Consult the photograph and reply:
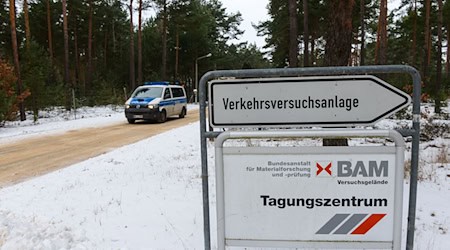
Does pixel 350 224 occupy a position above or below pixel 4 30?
below

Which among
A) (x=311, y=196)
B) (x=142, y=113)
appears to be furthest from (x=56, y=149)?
(x=311, y=196)

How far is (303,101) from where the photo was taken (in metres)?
2.47

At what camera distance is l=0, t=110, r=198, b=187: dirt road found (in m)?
7.54

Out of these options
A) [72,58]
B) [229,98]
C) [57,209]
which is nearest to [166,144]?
[57,209]

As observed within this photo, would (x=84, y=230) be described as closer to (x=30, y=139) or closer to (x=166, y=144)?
(x=166, y=144)

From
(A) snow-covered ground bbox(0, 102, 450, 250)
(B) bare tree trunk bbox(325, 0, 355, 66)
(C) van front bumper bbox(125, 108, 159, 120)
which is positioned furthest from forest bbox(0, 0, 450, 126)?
(C) van front bumper bbox(125, 108, 159, 120)

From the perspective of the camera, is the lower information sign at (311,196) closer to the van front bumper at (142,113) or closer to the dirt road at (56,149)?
the dirt road at (56,149)

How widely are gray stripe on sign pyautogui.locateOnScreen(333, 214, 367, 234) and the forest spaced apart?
3.27 metres

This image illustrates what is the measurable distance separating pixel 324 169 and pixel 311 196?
22 cm

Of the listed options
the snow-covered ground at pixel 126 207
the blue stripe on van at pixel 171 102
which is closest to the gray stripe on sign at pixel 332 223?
the snow-covered ground at pixel 126 207

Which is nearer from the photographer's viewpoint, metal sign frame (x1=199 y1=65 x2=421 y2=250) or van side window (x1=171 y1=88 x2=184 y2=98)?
metal sign frame (x1=199 y1=65 x2=421 y2=250)

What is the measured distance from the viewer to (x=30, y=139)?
1239 cm

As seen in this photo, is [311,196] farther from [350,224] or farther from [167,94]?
[167,94]

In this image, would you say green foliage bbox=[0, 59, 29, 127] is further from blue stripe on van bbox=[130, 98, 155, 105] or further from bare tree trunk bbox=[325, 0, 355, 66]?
bare tree trunk bbox=[325, 0, 355, 66]
